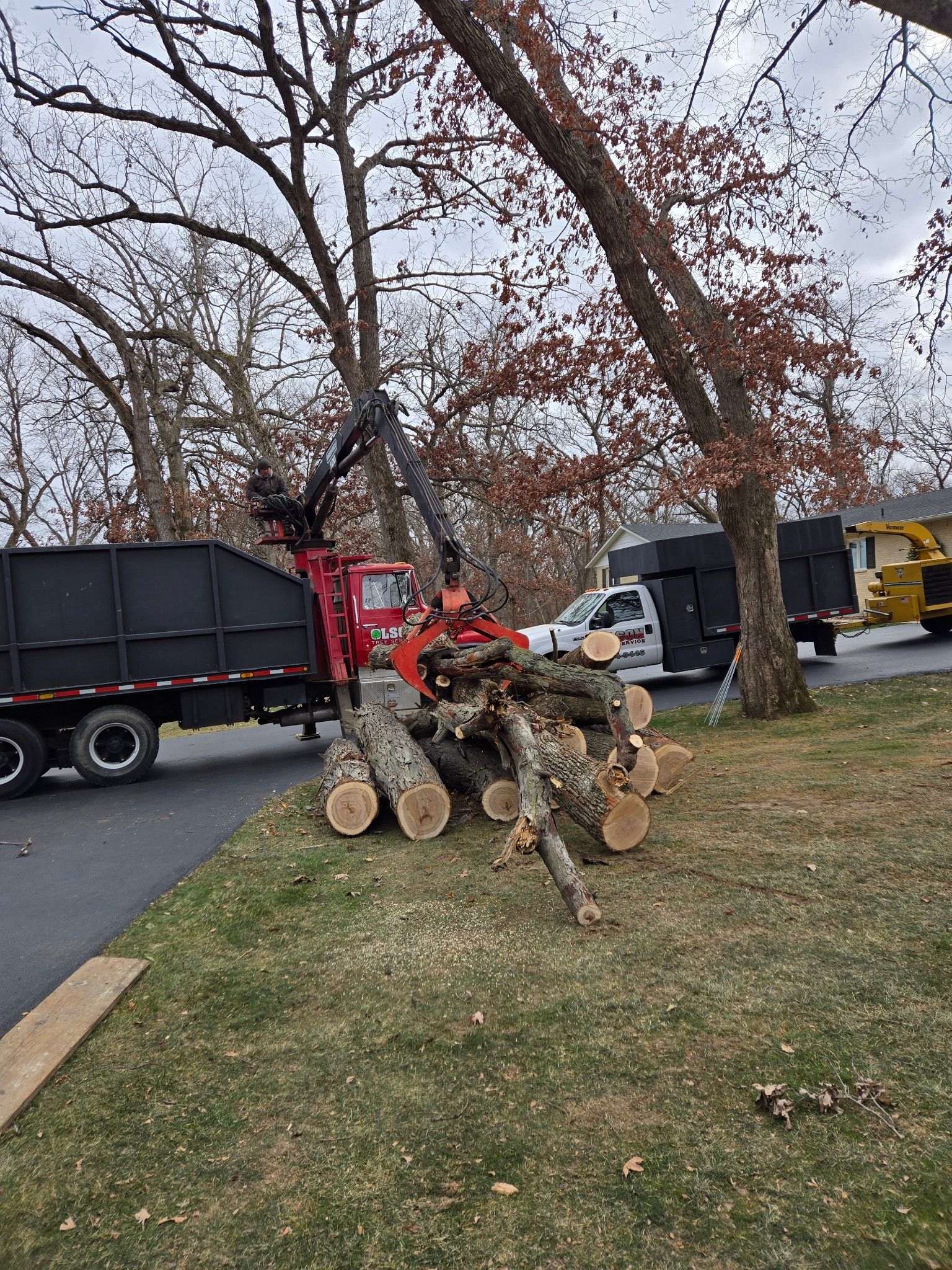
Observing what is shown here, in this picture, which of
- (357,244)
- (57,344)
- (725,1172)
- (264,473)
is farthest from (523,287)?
(725,1172)

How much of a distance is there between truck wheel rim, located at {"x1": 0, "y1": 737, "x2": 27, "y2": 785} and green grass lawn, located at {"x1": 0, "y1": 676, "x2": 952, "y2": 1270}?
620 centimetres

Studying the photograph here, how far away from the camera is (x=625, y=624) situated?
15.6 meters

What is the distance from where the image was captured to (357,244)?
18.1 metres

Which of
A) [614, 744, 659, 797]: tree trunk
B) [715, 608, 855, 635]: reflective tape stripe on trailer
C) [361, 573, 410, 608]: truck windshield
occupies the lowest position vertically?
[614, 744, 659, 797]: tree trunk

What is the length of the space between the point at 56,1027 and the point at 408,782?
3330mm

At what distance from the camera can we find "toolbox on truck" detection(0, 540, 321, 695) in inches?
420

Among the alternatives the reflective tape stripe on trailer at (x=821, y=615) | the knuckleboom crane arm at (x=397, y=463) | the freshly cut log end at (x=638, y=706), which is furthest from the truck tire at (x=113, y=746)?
the reflective tape stripe on trailer at (x=821, y=615)

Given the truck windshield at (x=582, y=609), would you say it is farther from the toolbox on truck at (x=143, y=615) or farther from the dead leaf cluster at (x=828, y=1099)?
the dead leaf cluster at (x=828, y=1099)

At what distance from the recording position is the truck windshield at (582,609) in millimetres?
15701

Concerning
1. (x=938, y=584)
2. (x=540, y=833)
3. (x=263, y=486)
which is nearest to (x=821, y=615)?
(x=938, y=584)

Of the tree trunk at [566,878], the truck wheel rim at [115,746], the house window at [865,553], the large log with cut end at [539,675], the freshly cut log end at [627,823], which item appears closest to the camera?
the tree trunk at [566,878]

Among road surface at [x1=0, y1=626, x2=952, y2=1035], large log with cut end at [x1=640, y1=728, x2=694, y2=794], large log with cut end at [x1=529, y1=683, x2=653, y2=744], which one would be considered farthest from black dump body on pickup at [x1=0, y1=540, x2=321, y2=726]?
large log with cut end at [x1=640, y1=728, x2=694, y2=794]

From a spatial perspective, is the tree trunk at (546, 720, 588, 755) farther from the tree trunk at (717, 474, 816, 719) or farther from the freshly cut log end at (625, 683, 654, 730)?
the tree trunk at (717, 474, 816, 719)

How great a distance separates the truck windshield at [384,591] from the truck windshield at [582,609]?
13.3ft
